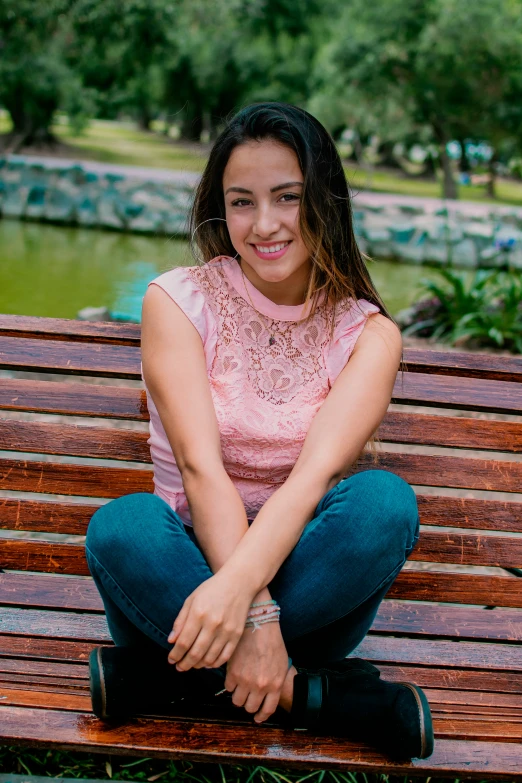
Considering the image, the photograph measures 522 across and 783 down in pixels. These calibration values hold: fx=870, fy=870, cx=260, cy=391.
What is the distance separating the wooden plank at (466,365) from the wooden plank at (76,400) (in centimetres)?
84

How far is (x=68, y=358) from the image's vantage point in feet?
8.29

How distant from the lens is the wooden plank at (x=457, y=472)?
2.51m

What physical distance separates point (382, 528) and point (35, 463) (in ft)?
3.58

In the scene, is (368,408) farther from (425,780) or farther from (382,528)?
(425,780)

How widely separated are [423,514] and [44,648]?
109 centimetres

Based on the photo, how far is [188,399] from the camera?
2.04 meters

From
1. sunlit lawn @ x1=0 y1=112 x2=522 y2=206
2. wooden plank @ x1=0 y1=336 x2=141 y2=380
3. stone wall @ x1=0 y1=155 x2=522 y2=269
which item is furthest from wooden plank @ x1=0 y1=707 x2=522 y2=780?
sunlit lawn @ x1=0 y1=112 x2=522 y2=206

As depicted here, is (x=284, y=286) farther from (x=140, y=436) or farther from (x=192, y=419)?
(x=140, y=436)

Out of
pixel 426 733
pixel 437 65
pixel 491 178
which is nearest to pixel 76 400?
pixel 426 733

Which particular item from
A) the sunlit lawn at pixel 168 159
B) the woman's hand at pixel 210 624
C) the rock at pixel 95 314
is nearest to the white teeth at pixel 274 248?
the woman's hand at pixel 210 624

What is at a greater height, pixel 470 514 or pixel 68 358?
pixel 68 358

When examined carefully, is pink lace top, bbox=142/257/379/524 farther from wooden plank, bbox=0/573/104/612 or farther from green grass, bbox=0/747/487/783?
green grass, bbox=0/747/487/783

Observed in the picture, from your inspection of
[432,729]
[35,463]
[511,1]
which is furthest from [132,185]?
[432,729]

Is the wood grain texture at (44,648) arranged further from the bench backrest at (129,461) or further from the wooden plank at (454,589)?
the wooden plank at (454,589)
